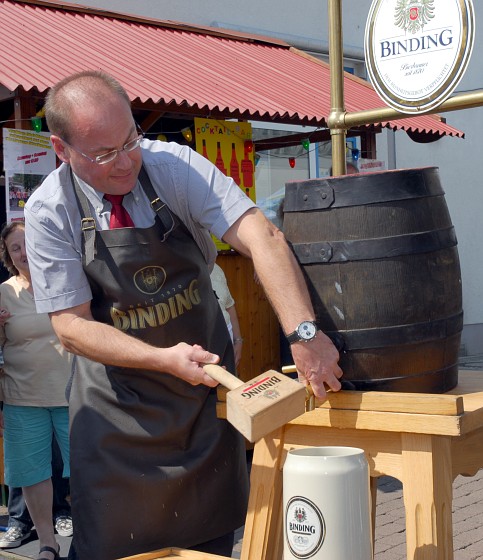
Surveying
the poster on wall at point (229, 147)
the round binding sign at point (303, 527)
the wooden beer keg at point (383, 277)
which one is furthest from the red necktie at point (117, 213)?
the poster on wall at point (229, 147)

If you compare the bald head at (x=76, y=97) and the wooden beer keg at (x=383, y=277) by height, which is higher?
the bald head at (x=76, y=97)

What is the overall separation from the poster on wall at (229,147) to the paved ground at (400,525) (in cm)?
234

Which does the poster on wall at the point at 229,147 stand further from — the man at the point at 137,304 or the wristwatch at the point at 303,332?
the wristwatch at the point at 303,332

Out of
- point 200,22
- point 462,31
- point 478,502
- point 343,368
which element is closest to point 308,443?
point 343,368

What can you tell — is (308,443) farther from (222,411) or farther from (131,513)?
(131,513)

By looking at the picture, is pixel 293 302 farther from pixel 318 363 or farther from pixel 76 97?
pixel 76 97

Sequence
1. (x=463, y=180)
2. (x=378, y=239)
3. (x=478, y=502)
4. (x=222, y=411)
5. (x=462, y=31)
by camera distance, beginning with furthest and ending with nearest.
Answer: (x=463, y=180) < (x=478, y=502) < (x=462, y=31) < (x=222, y=411) < (x=378, y=239)

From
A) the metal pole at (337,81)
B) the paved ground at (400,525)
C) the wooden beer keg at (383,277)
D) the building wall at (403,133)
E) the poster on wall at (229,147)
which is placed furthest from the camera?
the building wall at (403,133)

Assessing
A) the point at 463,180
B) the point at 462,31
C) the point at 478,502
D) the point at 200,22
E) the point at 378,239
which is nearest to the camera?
the point at 378,239

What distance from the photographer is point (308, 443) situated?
2180mm

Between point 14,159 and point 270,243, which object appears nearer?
point 270,243

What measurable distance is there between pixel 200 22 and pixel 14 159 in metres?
4.30

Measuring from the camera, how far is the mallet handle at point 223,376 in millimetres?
1841

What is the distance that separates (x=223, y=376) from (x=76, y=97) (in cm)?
76
